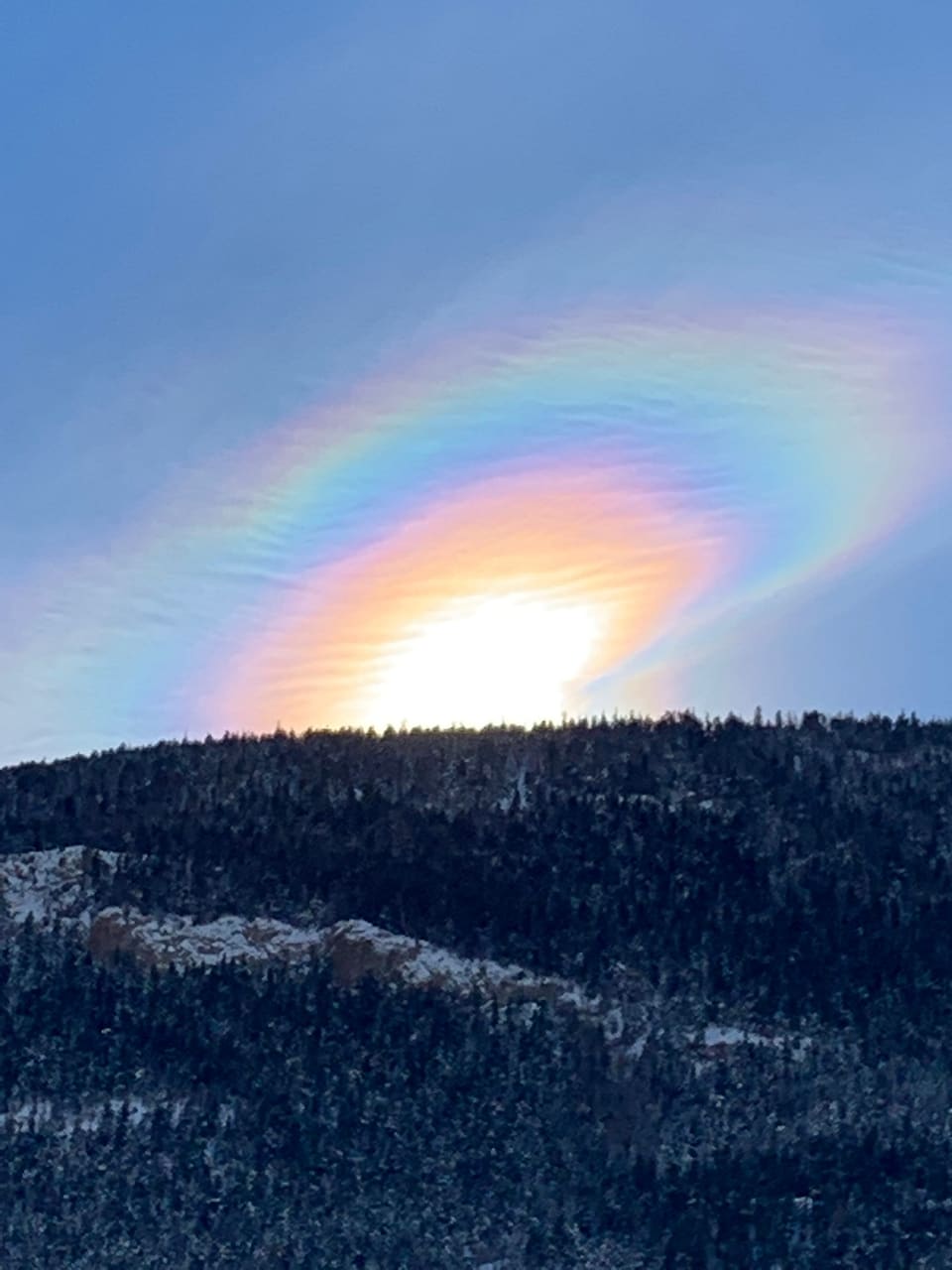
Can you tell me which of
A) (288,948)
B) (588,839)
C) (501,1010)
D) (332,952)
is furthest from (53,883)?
(588,839)

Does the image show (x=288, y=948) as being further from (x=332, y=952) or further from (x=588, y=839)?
(x=588, y=839)

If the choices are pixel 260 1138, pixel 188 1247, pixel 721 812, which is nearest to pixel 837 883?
pixel 721 812

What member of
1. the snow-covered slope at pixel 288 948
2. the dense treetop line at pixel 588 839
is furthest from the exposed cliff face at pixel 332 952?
the dense treetop line at pixel 588 839

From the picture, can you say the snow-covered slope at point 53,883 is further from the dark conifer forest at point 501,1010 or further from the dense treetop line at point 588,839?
the dense treetop line at point 588,839

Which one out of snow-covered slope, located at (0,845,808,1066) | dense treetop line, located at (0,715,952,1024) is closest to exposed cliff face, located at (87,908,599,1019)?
snow-covered slope, located at (0,845,808,1066)

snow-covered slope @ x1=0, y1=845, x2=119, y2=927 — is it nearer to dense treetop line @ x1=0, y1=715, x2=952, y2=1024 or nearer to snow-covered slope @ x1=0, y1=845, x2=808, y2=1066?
snow-covered slope @ x1=0, y1=845, x2=808, y2=1066

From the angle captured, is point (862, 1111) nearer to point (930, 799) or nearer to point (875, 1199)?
point (875, 1199)
